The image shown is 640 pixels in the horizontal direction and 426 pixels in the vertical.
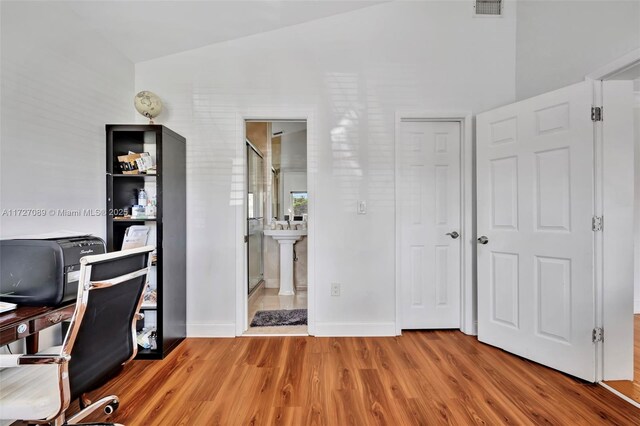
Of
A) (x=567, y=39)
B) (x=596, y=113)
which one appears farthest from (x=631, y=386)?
(x=567, y=39)

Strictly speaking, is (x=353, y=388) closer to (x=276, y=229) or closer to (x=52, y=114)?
(x=276, y=229)

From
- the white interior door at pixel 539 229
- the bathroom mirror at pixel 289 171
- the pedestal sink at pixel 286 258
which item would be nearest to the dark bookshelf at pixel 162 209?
the pedestal sink at pixel 286 258

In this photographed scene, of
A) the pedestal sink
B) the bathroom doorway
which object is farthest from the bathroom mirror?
the pedestal sink

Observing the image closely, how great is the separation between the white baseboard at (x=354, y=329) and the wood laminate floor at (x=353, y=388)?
0.16 meters

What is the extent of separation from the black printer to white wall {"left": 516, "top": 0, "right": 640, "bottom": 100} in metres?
3.72

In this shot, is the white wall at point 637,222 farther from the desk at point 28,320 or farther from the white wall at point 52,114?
the white wall at point 52,114

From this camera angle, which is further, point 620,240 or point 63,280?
point 620,240

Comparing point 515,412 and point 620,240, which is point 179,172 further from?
point 620,240

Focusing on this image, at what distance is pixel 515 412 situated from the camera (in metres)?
1.61

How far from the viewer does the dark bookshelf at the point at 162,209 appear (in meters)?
2.19

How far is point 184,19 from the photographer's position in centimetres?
229

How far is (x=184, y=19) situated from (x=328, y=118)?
145 cm

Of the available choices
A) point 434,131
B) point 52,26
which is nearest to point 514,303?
point 434,131

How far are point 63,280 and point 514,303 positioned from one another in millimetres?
3107
